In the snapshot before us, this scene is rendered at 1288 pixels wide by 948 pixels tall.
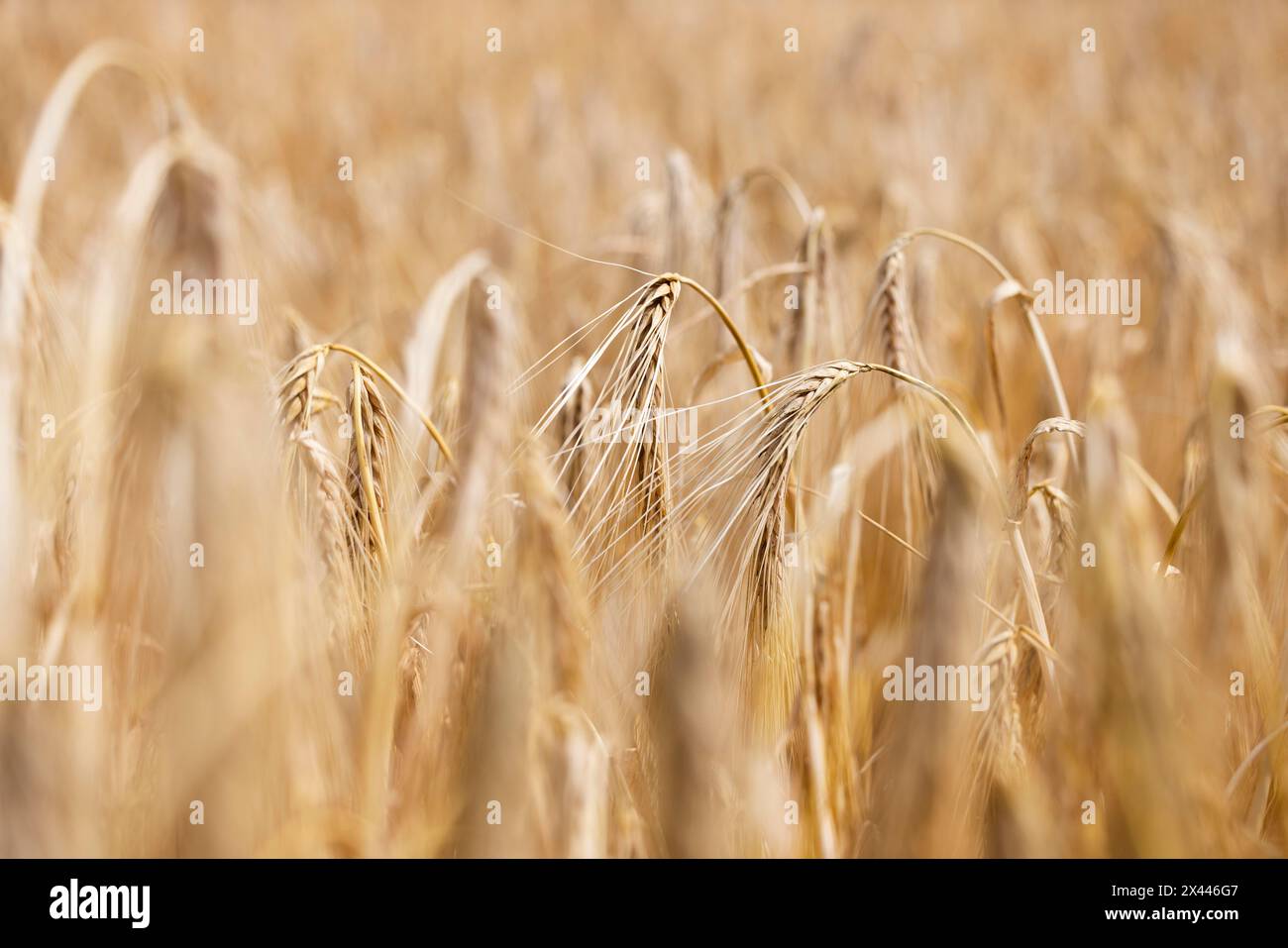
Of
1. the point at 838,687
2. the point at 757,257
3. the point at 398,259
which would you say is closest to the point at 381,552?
the point at 838,687

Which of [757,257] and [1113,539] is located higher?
[757,257]

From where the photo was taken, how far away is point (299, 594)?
393mm

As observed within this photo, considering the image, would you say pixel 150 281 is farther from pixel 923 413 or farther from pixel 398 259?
pixel 398 259

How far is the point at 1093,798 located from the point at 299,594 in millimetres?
439

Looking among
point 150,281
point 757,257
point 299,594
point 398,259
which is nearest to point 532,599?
point 299,594

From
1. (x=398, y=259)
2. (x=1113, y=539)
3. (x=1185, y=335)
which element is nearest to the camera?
(x=1113, y=539)

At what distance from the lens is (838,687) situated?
59 cm

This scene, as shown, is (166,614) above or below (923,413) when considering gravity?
below

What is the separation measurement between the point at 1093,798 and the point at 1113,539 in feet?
0.78
